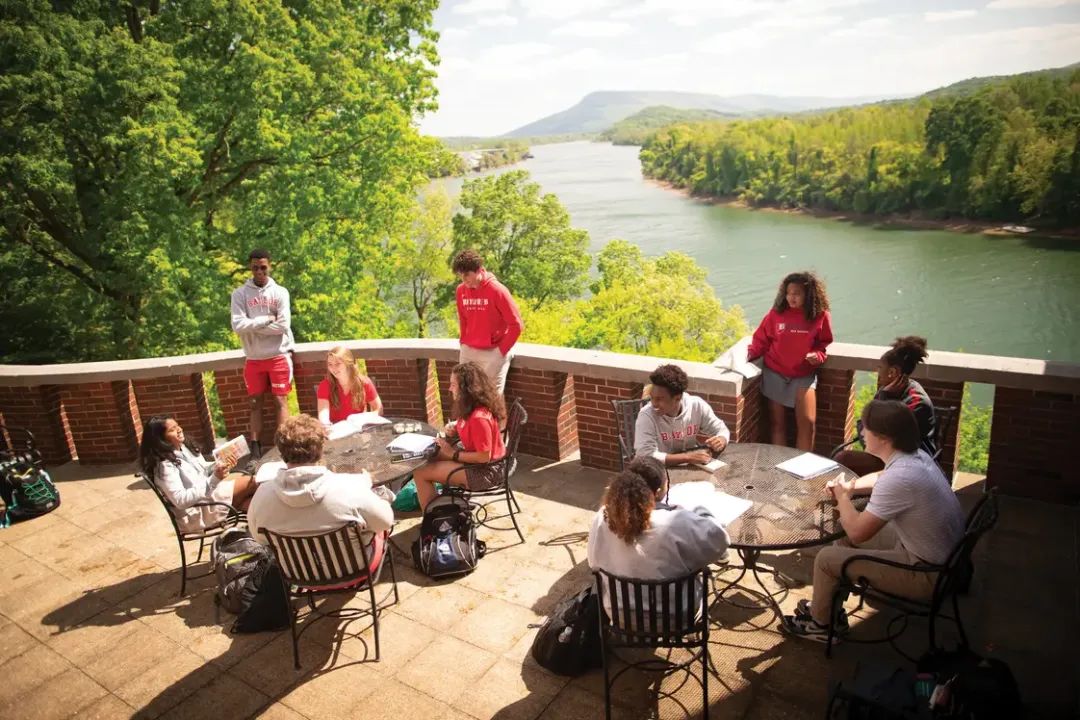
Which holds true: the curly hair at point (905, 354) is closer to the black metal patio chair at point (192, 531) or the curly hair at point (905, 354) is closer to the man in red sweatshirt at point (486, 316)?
the man in red sweatshirt at point (486, 316)

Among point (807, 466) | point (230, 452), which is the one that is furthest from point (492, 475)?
point (807, 466)

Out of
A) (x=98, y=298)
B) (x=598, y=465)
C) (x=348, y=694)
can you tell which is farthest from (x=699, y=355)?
(x=348, y=694)

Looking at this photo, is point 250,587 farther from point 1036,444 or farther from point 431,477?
point 1036,444

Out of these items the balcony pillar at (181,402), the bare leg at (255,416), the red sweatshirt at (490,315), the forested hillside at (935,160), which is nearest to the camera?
the red sweatshirt at (490,315)

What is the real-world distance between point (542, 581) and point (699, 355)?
34.2 metres

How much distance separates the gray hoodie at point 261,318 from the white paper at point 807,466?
14.0 ft

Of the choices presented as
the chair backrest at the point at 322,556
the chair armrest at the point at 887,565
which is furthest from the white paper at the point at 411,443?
the chair armrest at the point at 887,565

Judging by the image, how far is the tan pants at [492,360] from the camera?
582 centimetres

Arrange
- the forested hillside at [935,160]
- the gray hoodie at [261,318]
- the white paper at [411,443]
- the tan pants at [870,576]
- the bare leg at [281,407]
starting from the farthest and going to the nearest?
the forested hillside at [935,160] < the bare leg at [281,407] < the gray hoodie at [261,318] < the white paper at [411,443] < the tan pants at [870,576]

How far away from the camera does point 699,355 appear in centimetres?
3753

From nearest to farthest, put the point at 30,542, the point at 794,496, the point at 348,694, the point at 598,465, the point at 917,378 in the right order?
the point at 348,694 → the point at 794,496 → the point at 917,378 → the point at 30,542 → the point at 598,465

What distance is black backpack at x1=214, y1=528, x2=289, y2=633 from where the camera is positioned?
4086 mm

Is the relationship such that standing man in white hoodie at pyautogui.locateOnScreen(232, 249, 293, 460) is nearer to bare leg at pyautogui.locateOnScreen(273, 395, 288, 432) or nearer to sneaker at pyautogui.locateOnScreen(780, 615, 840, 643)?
bare leg at pyautogui.locateOnScreen(273, 395, 288, 432)

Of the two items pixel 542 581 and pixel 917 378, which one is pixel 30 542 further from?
pixel 917 378
